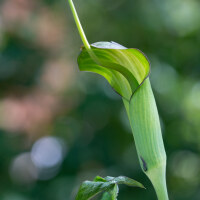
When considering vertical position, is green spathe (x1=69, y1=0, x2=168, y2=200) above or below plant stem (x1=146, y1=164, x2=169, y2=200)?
above

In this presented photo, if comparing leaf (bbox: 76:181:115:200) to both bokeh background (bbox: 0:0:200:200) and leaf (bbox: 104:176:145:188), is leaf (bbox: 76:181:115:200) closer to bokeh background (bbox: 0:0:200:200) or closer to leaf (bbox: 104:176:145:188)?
leaf (bbox: 104:176:145:188)

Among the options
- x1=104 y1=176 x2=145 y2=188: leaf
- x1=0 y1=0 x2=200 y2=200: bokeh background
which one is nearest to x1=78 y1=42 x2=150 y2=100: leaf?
x1=104 y1=176 x2=145 y2=188: leaf

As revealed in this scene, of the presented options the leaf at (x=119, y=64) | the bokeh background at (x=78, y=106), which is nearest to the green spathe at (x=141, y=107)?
the leaf at (x=119, y=64)

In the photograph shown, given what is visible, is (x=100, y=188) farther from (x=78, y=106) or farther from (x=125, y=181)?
(x=78, y=106)

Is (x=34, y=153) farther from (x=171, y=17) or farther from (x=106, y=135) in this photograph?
(x=171, y=17)

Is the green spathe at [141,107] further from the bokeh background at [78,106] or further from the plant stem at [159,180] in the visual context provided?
the bokeh background at [78,106]

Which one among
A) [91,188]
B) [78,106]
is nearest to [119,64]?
[91,188]
